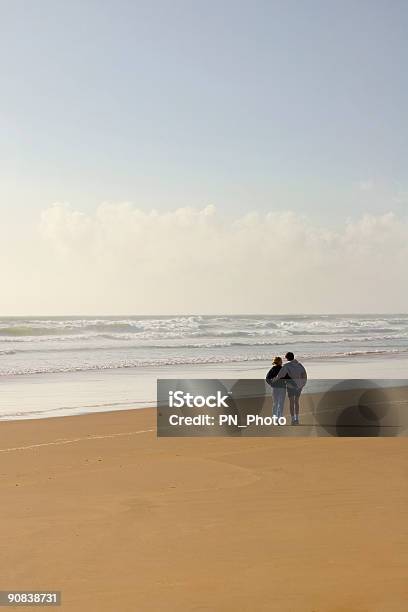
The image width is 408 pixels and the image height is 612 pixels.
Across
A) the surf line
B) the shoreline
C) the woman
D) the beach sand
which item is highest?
the woman

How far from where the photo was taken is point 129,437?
1250 cm

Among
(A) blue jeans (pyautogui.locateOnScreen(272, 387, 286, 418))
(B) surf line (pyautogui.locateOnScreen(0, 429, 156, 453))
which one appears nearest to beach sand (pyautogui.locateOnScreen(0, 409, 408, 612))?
(B) surf line (pyautogui.locateOnScreen(0, 429, 156, 453))

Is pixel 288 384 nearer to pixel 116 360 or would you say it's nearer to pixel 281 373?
pixel 281 373

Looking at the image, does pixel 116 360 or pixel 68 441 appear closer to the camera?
pixel 68 441

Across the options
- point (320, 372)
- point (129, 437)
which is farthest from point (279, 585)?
point (320, 372)

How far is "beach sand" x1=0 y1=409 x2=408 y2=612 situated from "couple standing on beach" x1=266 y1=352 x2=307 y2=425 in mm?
1960

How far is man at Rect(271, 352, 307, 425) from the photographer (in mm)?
13406

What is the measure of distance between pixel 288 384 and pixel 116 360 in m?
19.9

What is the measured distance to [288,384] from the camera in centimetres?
1342

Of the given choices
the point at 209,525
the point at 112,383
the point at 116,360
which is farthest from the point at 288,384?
the point at 116,360

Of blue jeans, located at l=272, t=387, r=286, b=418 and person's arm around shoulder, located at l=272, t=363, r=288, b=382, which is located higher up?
person's arm around shoulder, located at l=272, t=363, r=288, b=382

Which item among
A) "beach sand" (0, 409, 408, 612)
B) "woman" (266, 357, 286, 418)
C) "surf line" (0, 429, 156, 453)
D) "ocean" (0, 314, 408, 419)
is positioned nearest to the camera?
"beach sand" (0, 409, 408, 612)

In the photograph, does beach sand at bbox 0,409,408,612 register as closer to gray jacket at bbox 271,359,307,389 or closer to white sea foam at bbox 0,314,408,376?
gray jacket at bbox 271,359,307,389

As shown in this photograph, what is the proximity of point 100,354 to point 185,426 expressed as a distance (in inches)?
943
